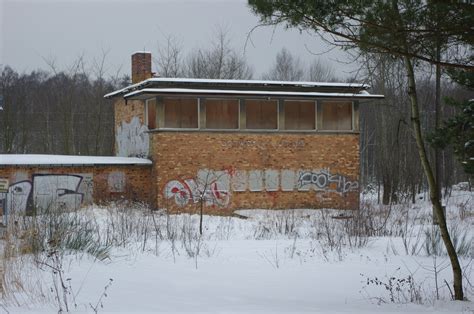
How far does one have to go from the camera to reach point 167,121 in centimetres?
2634

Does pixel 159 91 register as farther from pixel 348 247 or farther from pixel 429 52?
pixel 429 52

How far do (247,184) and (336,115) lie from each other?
16.8 feet

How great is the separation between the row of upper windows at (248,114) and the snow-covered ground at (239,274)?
1117 centimetres

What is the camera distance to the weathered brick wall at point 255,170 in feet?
86.8

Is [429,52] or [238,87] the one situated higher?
[238,87]

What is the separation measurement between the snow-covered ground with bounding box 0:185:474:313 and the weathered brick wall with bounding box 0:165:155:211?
34.2 feet

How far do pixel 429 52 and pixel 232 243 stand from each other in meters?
6.84

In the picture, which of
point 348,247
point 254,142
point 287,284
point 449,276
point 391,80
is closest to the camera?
point 287,284

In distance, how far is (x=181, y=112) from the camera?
26.5 meters

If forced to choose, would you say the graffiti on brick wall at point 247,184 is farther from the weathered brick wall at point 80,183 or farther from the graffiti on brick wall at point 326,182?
the weathered brick wall at point 80,183

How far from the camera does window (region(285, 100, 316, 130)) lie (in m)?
28.0

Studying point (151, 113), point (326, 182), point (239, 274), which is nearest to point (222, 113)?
point (151, 113)

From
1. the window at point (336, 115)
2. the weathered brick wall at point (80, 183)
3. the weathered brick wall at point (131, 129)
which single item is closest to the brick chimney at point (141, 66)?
the weathered brick wall at point (131, 129)

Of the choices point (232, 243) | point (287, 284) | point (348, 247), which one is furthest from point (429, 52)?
point (232, 243)
